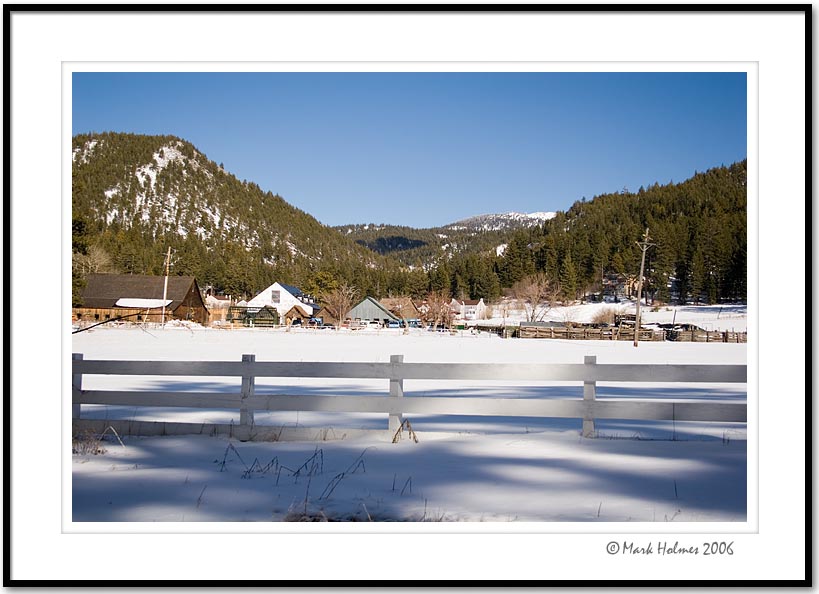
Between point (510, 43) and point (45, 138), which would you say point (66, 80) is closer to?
point (45, 138)

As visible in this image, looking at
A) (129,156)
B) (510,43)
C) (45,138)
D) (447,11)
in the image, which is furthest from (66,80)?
(129,156)

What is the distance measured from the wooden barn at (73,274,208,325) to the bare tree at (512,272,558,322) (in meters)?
43.9

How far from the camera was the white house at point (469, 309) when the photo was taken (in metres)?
114

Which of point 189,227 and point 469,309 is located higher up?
point 189,227

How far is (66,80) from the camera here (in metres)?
4.62

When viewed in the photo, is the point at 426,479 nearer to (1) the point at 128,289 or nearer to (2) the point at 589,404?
(2) the point at 589,404

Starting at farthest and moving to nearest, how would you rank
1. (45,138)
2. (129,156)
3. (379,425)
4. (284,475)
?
(129,156), (379,425), (284,475), (45,138)

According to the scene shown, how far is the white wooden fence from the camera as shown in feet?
22.0

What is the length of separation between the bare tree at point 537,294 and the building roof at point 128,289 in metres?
44.6

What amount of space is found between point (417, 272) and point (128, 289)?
8079 centimetres

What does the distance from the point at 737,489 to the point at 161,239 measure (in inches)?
4059

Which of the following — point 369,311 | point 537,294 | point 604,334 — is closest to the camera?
point 604,334

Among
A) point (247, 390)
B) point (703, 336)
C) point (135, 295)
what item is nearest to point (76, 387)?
point (247, 390)

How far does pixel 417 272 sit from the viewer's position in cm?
14500
